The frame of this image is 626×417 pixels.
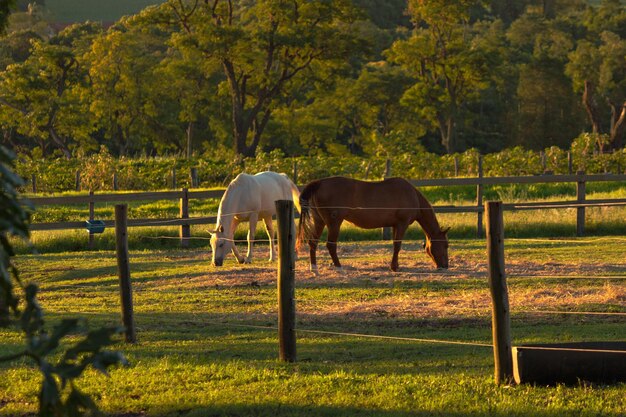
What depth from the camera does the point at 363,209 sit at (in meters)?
18.3

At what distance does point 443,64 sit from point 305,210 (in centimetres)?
5011

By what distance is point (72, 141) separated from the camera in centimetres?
7056

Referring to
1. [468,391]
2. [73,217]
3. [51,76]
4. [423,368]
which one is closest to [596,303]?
[423,368]

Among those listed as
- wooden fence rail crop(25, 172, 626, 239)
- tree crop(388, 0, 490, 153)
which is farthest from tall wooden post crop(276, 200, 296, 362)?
tree crop(388, 0, 490, 153)

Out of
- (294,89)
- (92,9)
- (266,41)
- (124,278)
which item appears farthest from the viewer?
(92,9)

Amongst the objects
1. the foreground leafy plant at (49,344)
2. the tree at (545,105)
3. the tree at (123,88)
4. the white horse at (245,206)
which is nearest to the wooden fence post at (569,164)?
the tree at (545,105)

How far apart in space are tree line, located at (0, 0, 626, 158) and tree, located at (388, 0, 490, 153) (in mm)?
115

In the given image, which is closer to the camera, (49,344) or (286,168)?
(49,344)

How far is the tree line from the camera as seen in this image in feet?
189

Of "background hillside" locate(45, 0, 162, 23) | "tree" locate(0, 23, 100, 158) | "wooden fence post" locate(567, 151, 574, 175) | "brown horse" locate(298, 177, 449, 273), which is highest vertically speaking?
"background hillside" locate(45, 0, 162, 23)

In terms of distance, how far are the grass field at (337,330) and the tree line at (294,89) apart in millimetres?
36311

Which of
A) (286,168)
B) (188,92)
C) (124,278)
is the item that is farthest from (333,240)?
(188,92)

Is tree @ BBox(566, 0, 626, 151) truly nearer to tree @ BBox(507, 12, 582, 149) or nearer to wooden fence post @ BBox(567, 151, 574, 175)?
tree @ BBox(507, 12, 582, 149)

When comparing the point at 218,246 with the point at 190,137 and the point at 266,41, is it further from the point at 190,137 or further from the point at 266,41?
the point at 190,137
